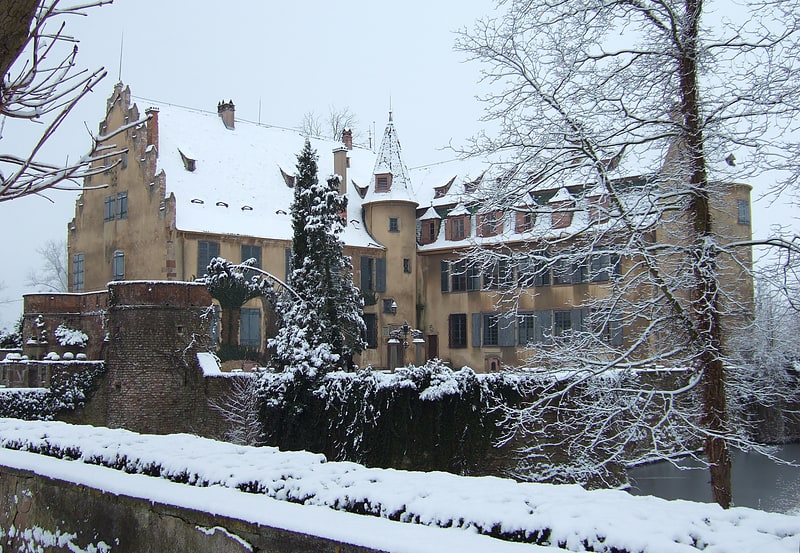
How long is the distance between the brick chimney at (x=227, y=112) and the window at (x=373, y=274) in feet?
27.5

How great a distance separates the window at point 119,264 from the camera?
31.2m

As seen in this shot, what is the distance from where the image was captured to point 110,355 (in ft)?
75.4

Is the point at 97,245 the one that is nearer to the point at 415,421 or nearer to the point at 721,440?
the point at 415,421

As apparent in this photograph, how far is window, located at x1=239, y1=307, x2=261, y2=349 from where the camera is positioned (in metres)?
30.2

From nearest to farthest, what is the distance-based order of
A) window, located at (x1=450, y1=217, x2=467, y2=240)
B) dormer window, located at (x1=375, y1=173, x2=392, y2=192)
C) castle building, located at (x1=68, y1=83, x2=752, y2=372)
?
castle building, located at (x1=68, y1=83, x2=752, y2=372), window, located at (x1=450, y1=217, x2=467, y2=240), dormer window, located at (x1=375, y1=173, x2=392, y2=192)

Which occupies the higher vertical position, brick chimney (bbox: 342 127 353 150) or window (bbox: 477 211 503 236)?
brick chimney (bbox: 342 127 353 150)

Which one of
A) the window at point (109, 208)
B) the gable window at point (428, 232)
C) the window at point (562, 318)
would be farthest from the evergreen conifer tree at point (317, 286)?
the gable window at point (428, 232)

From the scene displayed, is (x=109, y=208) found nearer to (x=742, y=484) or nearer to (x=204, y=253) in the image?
(x=204, y=253)

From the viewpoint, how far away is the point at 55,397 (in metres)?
23.0

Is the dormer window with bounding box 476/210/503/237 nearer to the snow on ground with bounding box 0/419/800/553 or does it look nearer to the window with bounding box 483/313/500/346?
the snow on ground with bounding box 0/419/800/553

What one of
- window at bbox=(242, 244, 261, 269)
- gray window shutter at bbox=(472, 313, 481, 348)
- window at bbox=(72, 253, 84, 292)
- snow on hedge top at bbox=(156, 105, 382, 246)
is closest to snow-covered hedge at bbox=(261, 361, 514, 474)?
window at bbox=(242, 244, 261, 269)

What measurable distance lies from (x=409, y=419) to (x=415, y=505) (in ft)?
44.2

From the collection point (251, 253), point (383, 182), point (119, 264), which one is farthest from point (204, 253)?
point (383, 182)

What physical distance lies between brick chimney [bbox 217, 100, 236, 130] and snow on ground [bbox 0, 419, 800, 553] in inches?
1161
